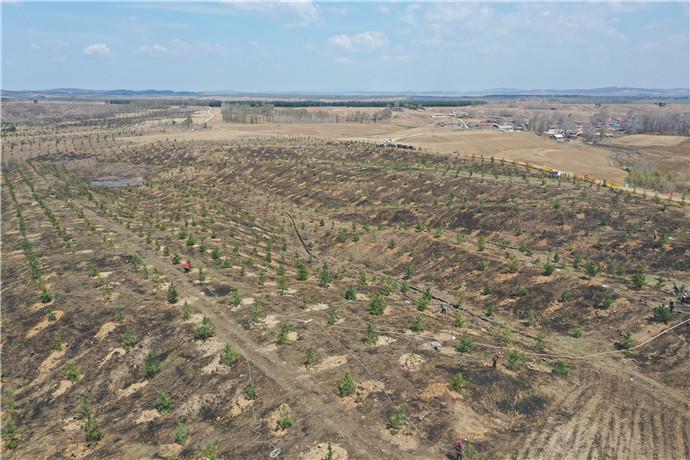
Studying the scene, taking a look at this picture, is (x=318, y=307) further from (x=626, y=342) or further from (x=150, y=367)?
(x=626, y=342)

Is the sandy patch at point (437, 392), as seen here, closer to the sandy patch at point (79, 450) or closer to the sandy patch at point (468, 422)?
the sandy patch at point (468, 422)

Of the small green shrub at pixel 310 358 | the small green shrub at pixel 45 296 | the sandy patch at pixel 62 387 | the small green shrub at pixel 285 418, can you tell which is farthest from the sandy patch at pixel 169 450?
the small green shrub at pixel 45 296

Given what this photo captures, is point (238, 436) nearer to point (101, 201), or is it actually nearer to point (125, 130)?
point (101, 201)

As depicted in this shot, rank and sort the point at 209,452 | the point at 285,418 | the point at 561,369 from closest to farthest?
the point at 209,452
the point at 285,418
the point at 561,369

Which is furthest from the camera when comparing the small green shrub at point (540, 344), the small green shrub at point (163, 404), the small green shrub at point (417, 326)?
the small green shrub at point (540, 344)

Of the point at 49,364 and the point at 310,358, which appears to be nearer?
the point at 310,358

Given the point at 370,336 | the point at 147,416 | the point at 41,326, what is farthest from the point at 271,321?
the point at 41,326
